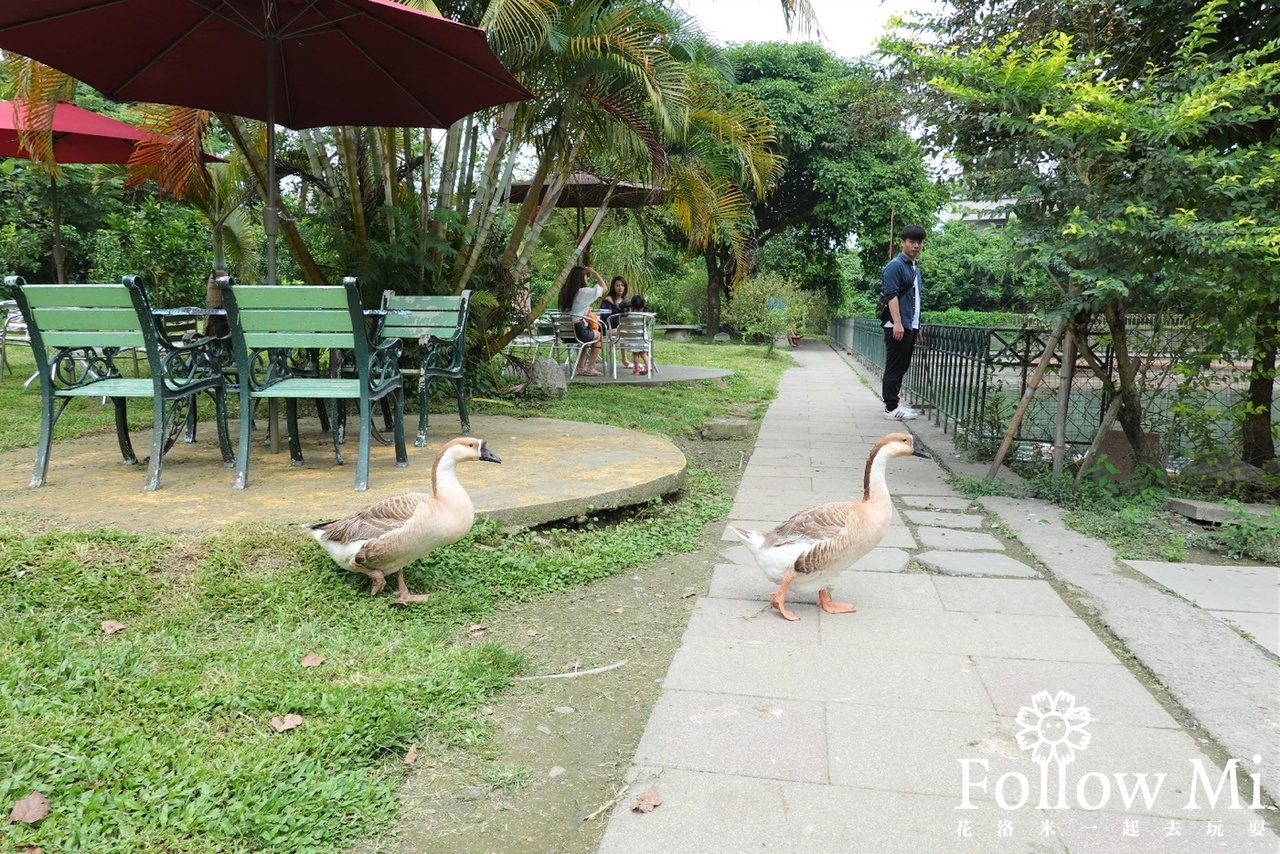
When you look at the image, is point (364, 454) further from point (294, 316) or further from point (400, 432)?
point (294, 316)

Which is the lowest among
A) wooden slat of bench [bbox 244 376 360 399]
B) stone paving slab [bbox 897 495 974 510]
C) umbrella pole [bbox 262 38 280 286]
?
stone paving slab [bbox 897 495 974 510]

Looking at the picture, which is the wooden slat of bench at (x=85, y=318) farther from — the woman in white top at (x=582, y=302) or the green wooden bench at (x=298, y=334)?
the woman in white top at (x=582, y=302)

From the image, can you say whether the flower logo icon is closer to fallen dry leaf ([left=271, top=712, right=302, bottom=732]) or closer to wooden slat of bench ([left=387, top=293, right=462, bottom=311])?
fallen dry leaf ([left=271, top=712, right=302, bottom=732])

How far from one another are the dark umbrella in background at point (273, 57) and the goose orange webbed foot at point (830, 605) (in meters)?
3.25

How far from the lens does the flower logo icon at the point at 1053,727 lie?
2.49 meters

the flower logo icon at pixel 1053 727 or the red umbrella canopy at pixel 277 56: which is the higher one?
the red umbrella canopy at pixel 277 56

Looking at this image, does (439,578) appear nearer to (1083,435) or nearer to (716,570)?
(716,570)

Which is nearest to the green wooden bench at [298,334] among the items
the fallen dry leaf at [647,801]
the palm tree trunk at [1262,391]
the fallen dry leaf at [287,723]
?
the fallen dry leaf at [287,723]

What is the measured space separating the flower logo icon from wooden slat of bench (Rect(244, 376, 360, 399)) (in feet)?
11.1

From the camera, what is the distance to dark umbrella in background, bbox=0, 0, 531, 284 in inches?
170

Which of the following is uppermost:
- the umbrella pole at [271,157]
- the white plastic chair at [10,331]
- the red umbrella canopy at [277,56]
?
the red umbrella canopy at [277,56]

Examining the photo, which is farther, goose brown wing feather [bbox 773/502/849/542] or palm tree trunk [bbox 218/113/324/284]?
palm tree trunk [bbox 218/113/324/284]

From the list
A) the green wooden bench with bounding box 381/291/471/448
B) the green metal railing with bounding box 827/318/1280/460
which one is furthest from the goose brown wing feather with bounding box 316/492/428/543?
the green metal railing with bounding box 827/318/1280/460

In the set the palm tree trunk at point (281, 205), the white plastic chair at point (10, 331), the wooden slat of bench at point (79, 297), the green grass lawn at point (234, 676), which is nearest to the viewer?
the green grass lawn at point (234, 676)
